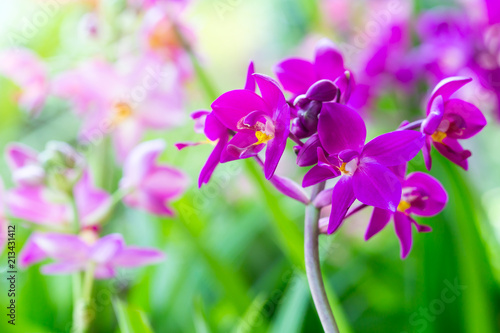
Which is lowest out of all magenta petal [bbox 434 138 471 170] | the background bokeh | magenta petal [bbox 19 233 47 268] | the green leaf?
the background bokeh

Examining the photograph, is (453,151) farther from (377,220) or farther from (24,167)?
(24,167)

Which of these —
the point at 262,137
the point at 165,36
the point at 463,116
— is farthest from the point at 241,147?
the point at 165,36

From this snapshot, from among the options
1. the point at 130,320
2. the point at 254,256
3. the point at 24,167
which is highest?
the point at 24,167

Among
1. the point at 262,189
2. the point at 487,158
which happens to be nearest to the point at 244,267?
the point at 262,189

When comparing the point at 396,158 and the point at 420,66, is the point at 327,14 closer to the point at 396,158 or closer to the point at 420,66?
the point at 420,66

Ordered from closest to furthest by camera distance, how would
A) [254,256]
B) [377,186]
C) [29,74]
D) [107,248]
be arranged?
[377,186], [107,248], [29,74], [254,256]

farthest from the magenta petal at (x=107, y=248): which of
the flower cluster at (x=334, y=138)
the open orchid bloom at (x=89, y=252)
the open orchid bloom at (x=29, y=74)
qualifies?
the open orchid bloom at (x=29, y=74)

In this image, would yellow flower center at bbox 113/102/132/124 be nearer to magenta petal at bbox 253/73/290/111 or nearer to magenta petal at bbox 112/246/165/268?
magenta petal at bbox 112/246/165/268

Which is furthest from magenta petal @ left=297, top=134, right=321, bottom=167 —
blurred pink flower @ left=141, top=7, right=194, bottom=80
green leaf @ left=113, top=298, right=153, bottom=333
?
blurred pink flower @ left=141, top=7, right=194, bottom=80
